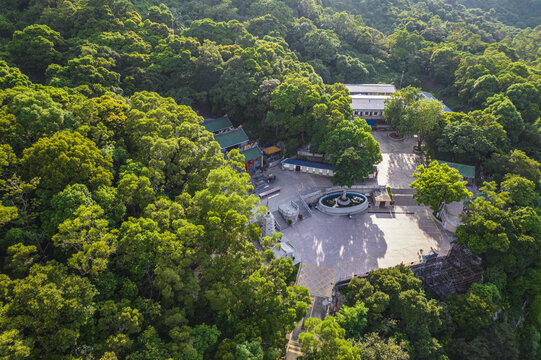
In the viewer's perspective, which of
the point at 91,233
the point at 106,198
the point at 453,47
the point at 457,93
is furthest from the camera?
the point at 453,47

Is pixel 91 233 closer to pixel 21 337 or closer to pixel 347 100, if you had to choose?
pixel 21 337

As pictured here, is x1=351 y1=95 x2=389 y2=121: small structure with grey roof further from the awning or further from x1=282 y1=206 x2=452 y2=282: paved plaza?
x1=282 y1=206 x2=452 y2=282: paved plaza

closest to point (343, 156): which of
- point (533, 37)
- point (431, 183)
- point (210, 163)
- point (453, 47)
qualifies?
point (431, 183)

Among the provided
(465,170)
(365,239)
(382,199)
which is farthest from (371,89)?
(365,239)

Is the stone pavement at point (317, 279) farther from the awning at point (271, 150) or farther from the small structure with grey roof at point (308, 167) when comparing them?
the awning at point (271, 150)

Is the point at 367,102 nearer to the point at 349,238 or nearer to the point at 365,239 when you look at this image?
the point at 365,239

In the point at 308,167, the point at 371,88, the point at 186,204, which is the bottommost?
the point at 308,167
